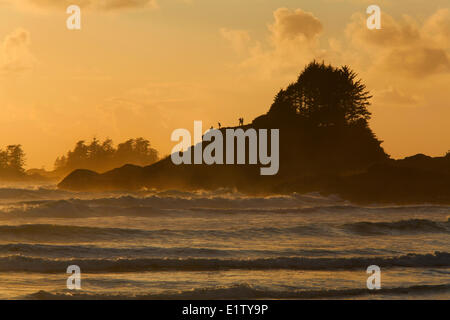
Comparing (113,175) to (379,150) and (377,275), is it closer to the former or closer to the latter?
(379,150)

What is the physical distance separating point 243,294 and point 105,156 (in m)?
160

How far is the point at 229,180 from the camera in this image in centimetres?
8231

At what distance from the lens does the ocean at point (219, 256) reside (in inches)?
776

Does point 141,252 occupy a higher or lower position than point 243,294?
higher

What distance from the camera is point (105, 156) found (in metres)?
176

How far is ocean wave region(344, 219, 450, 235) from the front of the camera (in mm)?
36631

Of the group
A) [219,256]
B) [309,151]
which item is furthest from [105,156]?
[219,256]

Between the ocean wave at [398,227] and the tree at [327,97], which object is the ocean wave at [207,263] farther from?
the tree at [327,97]

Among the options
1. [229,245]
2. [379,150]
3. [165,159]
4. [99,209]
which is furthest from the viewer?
[165,159]

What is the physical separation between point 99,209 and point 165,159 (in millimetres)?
44489

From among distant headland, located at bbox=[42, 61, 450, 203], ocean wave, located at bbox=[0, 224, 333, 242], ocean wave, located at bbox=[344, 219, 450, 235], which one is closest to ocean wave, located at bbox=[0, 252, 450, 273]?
ocean wave, located at bbox=[0, 224, 333, 242]

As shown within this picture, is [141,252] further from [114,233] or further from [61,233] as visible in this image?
[61,233]

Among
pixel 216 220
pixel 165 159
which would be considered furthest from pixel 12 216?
pixel 165 159
